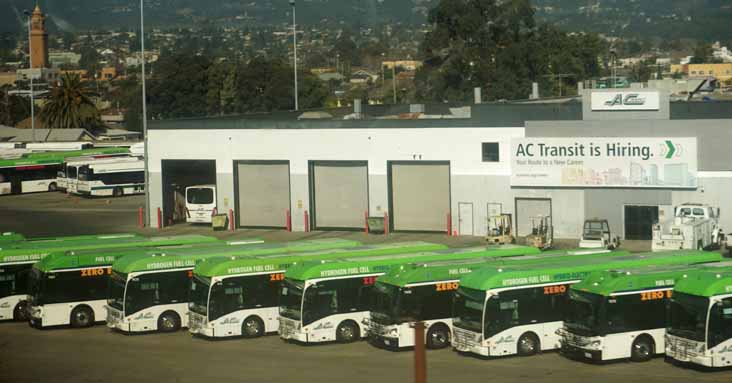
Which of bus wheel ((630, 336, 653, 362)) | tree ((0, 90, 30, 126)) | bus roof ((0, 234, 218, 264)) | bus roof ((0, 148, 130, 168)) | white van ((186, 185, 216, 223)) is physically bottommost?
bus wheel ((630, 336, 653, 362))

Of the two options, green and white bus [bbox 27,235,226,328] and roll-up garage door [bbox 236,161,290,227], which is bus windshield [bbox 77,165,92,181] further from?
green and white bus [bbox 27,235,226,328]

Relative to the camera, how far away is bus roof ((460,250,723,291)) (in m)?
27.4

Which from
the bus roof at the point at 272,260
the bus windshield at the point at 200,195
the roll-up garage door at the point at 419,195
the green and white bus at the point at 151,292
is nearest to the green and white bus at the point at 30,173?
the bus windshield at the point at 200,195

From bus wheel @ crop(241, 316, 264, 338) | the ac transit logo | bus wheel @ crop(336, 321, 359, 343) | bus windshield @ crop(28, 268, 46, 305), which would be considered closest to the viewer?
bus wheel @ crop(336, 321, 359, 343)

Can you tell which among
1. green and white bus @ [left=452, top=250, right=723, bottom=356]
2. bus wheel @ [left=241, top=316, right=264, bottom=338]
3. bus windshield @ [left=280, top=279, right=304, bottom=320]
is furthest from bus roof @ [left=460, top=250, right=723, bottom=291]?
A: bus wheel @ [left=241, top=316, right=264, bottom=338]

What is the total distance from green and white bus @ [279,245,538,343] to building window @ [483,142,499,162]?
783 inches

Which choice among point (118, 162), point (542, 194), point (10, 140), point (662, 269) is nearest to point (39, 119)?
point (10, 140)

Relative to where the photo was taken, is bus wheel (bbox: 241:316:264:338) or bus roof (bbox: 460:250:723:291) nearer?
bus roof (bbox: 460:250:723:291)

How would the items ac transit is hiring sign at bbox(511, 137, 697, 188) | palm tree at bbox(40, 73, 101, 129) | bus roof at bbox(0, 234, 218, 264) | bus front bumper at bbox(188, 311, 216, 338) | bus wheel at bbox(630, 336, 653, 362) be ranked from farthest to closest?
palm tree at bbox(40, 73, 101, 129) < ac transit is hiring sign at bbox(511, 137, 697, 188) < bus roof at bbox(0, 234, 218, 264) < bus front bumper at bbox(188, 311, 216, 338) < bus wheel at bbox(630, 336, 653, 362)

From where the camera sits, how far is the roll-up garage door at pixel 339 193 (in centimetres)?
5278

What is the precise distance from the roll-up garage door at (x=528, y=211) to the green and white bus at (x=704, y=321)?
22.9m

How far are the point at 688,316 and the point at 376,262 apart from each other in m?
8.56

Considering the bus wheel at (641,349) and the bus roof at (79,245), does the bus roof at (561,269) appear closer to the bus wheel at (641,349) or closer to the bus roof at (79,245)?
the bus wheel at (641,349)

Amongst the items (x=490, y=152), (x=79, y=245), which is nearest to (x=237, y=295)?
(x=79, y=245)
